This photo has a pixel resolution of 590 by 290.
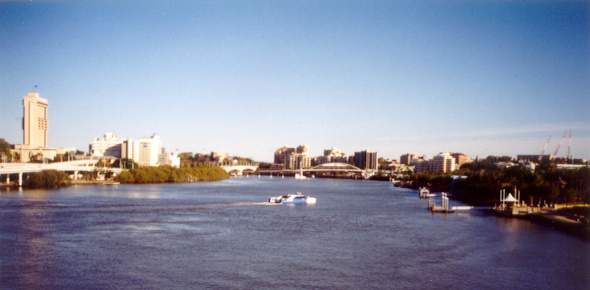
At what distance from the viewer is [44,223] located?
13.0m

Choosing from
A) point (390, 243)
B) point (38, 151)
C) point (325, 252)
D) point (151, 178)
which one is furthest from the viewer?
point (38, 151)

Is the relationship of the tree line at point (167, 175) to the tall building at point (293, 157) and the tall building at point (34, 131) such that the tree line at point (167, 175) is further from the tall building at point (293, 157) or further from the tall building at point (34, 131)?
the tall building at point (293, 157)

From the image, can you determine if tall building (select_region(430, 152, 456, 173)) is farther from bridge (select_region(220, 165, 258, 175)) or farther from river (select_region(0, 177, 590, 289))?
river (select_region(0, 177, 590, 289))

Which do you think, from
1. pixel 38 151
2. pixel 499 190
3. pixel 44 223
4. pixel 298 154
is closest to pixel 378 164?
pixel 298 154

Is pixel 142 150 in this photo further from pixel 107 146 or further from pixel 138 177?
pixel 138 177

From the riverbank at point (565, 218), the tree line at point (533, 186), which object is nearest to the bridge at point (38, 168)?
the tree line at point (533, 186)

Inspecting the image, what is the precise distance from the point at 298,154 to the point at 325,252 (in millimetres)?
75322

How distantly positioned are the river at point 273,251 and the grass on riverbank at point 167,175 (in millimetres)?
19958

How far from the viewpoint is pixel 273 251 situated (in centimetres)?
1034

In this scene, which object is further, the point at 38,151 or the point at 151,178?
the point at 38,151

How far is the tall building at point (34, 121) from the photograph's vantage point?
150 feet

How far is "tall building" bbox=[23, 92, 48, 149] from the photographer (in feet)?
150

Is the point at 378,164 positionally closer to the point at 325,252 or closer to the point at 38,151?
the point at 38,151

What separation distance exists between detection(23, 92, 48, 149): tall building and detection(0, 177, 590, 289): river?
106 feet
